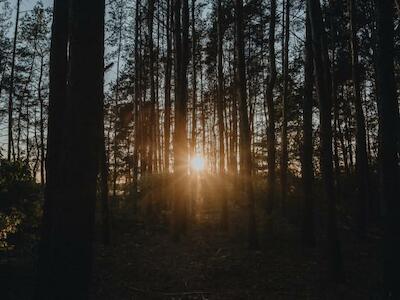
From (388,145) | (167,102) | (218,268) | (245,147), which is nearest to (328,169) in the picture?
(388,145)

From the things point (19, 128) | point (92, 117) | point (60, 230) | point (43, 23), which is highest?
point (43, 23)

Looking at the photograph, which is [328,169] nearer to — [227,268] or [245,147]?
[245,147]

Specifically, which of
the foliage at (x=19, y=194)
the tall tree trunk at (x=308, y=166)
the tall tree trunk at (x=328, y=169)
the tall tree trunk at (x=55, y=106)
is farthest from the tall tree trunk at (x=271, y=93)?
the tall tree trunk at (x=55, y=106)

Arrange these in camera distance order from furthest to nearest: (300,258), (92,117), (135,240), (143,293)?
(135,240), (300,258), (143,293), (92,117)

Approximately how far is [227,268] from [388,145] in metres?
4.65

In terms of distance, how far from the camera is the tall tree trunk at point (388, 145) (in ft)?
18.5

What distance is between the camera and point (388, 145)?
5961 mm

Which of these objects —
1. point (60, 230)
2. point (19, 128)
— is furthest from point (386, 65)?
point (19, 128)

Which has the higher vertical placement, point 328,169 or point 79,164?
point 328,169

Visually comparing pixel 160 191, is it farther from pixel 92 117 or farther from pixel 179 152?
pixel 92 117

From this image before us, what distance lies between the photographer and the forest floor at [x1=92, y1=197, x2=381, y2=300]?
682 centimetres

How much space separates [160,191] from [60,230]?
581 inches

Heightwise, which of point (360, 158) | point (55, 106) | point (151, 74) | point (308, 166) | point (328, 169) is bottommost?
point (328, 169)

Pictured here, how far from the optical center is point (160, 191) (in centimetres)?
1733
